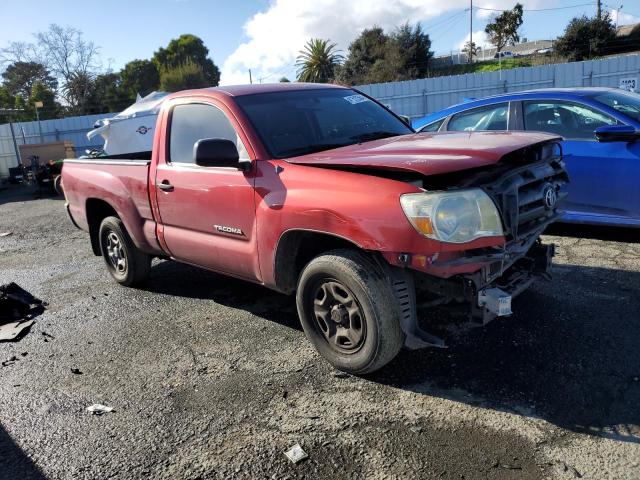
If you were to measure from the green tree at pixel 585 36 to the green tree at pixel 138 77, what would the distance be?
4108cm

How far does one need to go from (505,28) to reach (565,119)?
6524 cm

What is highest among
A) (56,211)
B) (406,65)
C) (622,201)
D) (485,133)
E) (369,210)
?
(406,65)

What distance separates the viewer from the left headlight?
2.92 metres

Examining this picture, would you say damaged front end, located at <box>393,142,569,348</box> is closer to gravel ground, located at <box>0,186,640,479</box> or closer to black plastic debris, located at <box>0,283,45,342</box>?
gravel ground, located at <box>0,186,640,479</box>

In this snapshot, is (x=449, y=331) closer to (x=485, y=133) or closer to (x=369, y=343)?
(x=369, y=343)

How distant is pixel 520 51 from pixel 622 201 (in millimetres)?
70886

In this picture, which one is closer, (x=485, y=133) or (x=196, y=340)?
(x=485, y=133)

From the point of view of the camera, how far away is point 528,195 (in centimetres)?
338

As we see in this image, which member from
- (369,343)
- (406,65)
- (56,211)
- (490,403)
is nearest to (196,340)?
(369,343)

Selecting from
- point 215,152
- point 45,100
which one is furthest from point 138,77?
point 215,152

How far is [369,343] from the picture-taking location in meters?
3.26

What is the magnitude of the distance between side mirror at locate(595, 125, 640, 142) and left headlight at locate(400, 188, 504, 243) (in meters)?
2.92

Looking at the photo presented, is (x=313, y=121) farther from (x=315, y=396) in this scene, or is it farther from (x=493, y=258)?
(x=315, y=396)

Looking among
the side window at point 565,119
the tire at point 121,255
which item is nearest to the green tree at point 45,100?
the tire at point 121,255
